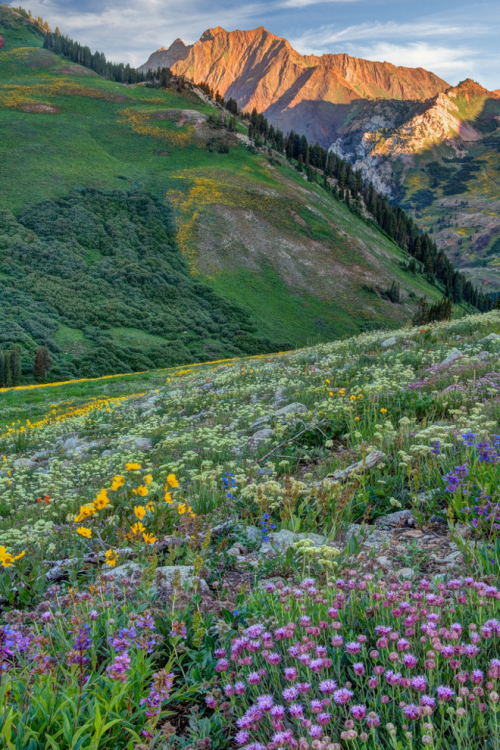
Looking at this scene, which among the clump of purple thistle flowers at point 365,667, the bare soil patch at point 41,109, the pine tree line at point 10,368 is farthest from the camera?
the bare soil patch at point 41,109

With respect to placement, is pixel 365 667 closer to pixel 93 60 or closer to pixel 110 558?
pixel 110 558

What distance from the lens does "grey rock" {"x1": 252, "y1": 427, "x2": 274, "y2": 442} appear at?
25.0 ft

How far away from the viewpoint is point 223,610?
8.92 feet

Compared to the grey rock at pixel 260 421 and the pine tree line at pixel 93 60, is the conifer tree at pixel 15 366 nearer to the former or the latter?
the grey rock at pixel 260 421

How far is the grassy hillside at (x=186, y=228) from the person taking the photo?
2408 inches

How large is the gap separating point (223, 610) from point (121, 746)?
0.86 m

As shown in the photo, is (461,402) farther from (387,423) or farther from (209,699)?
(209,699)

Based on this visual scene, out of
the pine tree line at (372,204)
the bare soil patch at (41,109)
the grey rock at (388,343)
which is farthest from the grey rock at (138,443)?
the pine tree line at (372,204)

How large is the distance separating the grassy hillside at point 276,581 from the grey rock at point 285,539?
0.02 metres

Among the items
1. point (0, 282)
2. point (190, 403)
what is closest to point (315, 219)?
point (0, 282)

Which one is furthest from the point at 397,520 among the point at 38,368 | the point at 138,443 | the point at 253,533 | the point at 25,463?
the point at 38,368

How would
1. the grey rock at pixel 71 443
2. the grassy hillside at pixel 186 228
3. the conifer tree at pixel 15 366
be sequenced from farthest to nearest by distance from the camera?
1. the grassy hillside at pixel 186 228
2. the conifer tree at pixel 15 366
3. the grey rock at pixel 71 443

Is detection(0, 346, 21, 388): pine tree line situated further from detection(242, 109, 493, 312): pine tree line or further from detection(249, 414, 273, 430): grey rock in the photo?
detection(242, 109, 493, 312): pine tree line

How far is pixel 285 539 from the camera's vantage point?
13.1 ft
